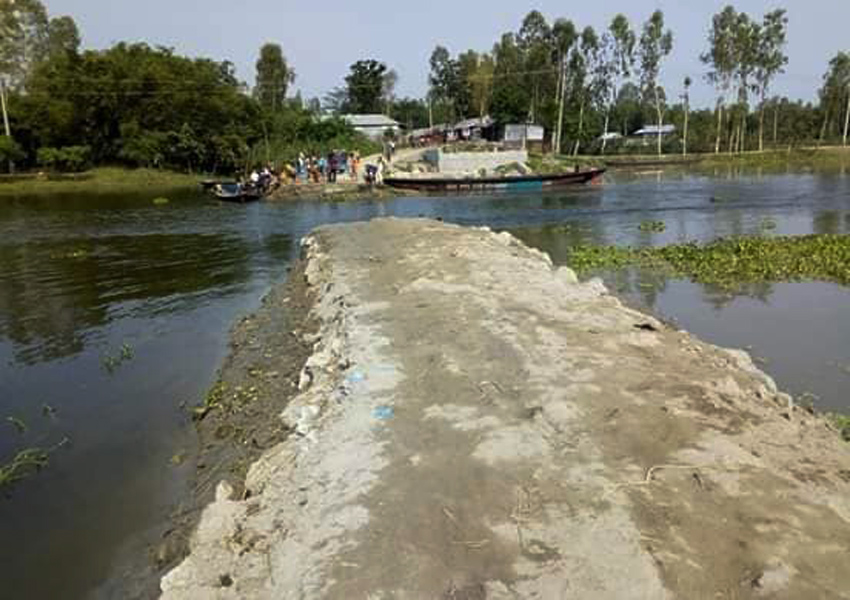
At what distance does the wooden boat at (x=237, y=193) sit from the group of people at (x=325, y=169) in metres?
7.76

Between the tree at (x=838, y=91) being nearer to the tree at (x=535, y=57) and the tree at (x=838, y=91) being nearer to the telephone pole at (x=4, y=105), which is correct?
the tree at (x=535, y=57)

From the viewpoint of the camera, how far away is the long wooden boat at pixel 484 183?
133ft

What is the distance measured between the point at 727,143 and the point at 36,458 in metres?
83.6

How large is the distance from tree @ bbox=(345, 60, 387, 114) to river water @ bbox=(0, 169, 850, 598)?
66161 mm

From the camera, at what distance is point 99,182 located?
51.9 meters

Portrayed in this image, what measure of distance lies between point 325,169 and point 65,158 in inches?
958

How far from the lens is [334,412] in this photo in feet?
19.7

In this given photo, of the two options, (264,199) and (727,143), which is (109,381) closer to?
(264,199)

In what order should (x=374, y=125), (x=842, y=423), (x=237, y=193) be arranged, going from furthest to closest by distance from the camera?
(x=374, y=125) < (x=237, y=193) < (x=842, y=423)

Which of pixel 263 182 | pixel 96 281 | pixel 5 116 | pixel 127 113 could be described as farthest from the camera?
pixel 127 113

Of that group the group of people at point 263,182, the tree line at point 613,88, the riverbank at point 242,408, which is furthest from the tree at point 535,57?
the riverbank at point 242,408

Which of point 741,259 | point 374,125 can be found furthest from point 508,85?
point 741,259

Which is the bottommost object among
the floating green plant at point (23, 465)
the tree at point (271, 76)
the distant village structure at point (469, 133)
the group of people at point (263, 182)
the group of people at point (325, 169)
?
the floating green plant at point (23, 465)

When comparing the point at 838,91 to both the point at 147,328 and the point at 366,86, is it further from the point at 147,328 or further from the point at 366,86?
the point at 147,328
